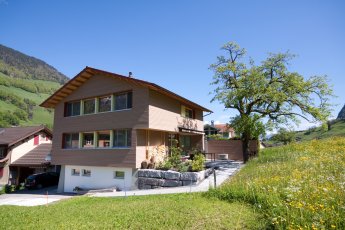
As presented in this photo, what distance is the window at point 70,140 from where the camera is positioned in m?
22.0

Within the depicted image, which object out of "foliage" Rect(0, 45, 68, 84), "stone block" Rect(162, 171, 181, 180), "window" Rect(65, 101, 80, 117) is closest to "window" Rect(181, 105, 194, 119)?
"stone block" Rect(162, 171, 181, 180)

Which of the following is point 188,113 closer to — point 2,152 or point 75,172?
point 75,172

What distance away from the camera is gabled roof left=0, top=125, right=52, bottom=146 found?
31312mm

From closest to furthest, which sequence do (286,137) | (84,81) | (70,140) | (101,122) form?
(101,122) < (84,81) < (70,140) < (286,137)

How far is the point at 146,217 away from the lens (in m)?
7.59

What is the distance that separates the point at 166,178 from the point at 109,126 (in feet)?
21.4

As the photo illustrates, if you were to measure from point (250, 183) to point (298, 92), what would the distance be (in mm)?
15482

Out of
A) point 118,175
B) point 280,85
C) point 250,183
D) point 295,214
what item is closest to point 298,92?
point 280,85

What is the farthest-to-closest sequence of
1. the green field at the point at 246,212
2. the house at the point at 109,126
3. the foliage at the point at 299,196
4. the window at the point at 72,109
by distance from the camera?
the window at the point at 72,109 → the house at the point at 109,126 → the green field at the point at 246,212 → the foliage at the point at 299,196

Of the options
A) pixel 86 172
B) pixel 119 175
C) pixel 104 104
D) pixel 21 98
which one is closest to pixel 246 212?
pixel 119 175

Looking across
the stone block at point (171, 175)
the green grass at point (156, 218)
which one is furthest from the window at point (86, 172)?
the green grass at point (156, 218)

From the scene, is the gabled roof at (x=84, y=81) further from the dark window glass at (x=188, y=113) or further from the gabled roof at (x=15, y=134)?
the gabled roof at (x=15, y=134)

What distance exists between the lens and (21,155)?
3272 cm

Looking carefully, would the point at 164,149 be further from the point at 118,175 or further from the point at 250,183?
the point at 250,183
